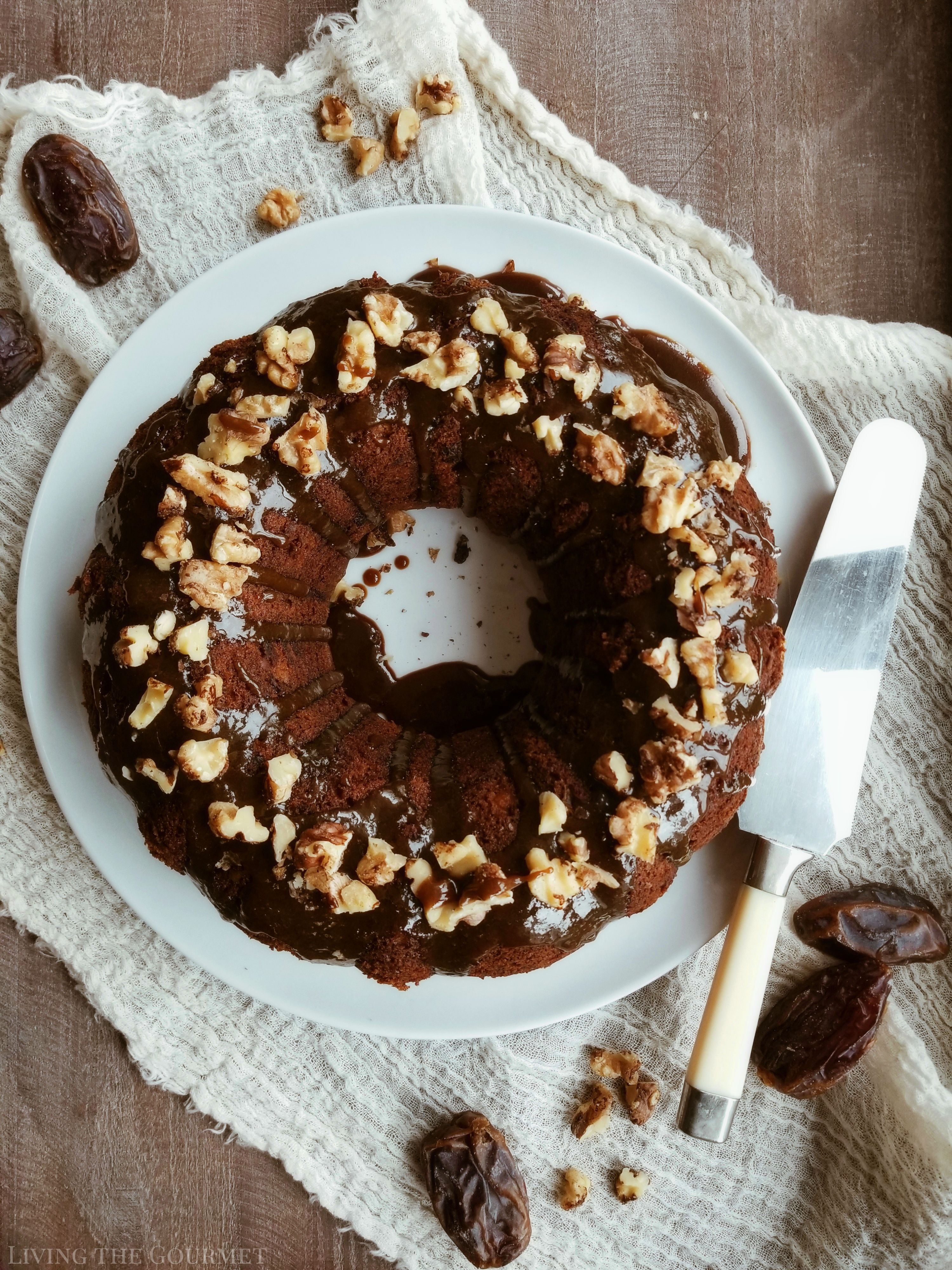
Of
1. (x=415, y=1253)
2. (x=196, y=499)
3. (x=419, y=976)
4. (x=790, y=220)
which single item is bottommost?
(x=415, y=1253)

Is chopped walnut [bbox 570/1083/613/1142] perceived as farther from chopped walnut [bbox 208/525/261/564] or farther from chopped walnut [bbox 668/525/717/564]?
chopped walnut [bbox 208/525/261/564]

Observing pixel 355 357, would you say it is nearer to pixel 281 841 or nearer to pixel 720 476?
pixel 720 476

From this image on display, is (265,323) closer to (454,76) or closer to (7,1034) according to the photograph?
(454,76)

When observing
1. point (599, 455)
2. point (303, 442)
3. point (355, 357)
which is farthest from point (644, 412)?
point (303, 442)

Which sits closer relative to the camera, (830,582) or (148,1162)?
(830,582)

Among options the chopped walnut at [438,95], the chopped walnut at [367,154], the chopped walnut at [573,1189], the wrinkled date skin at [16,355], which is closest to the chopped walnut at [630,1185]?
the chopped walnut at [573,1189]

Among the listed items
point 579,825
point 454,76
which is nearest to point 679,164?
point 454,76

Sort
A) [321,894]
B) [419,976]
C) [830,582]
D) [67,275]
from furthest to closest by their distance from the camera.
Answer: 1. [67,275]
2. [830,582]
3. [419,976]
4. [321,894]
